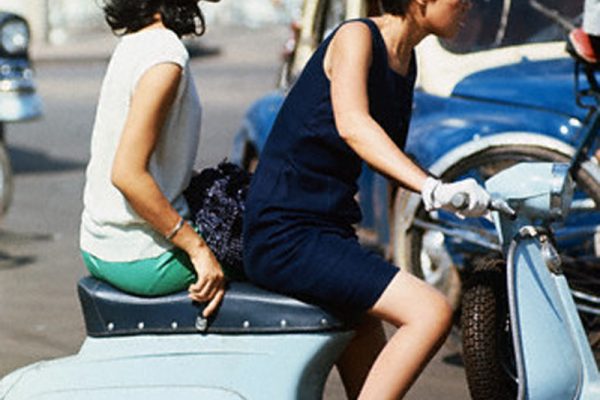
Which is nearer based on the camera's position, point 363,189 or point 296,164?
point 296,164

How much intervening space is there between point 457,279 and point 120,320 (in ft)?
9.19

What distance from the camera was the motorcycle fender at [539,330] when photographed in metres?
3.83

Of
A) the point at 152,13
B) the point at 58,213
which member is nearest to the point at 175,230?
the point at 152,13

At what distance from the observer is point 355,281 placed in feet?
12.5

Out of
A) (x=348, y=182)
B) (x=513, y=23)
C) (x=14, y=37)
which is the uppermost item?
(x=348, y=182)

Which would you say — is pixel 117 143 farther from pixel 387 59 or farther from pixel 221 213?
pixel 387 59

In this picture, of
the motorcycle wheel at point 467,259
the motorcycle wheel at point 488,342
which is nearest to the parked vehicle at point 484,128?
the motorcycle wheel at point 467,259

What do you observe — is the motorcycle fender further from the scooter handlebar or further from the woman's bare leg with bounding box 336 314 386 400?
the woman's bare leg with bounding box 336 314 386 400

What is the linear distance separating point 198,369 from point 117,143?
22.6 inches

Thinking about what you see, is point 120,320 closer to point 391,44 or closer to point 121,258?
point 121,258

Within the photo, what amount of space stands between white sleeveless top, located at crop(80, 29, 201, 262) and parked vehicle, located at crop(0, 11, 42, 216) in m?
6.06

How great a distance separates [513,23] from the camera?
23.4ft

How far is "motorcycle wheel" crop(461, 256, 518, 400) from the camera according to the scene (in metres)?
4.02

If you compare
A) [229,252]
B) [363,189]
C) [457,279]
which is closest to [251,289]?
[229,252]
